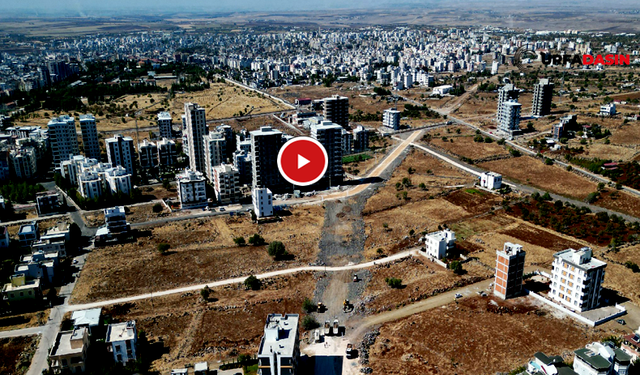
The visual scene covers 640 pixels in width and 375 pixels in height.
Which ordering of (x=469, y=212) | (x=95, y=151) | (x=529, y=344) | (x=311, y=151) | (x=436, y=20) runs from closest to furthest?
1. (x=529, y=344)
2. (x=469, y=212)
3. (x=311, y=151)
4. (x=95, y=151)
5. (x=436, y=20)

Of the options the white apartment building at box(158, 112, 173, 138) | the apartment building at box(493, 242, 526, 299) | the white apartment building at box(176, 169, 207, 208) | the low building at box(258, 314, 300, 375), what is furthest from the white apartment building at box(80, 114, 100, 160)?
the apartment building at box(493, 242, 526, 299)

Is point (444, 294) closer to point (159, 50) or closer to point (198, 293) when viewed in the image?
point (198, 293)

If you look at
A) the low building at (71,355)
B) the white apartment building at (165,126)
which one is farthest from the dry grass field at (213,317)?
the white apartment building at (165,126)

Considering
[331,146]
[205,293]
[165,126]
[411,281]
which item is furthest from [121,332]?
[165,126]

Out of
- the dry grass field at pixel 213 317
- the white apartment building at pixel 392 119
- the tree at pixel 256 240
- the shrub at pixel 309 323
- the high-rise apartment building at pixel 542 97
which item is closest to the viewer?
the dry grass field at pixel 213 317

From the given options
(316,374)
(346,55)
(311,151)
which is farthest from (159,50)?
(316,374)

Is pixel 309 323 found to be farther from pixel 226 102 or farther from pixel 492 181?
pixel 226 102

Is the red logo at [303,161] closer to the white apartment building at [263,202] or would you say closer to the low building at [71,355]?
the white apartment building at [263,202]

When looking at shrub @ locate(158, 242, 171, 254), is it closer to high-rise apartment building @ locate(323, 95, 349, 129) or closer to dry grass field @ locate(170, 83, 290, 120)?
high-rise apartment building @ locate(323, 95, 349, 129)
